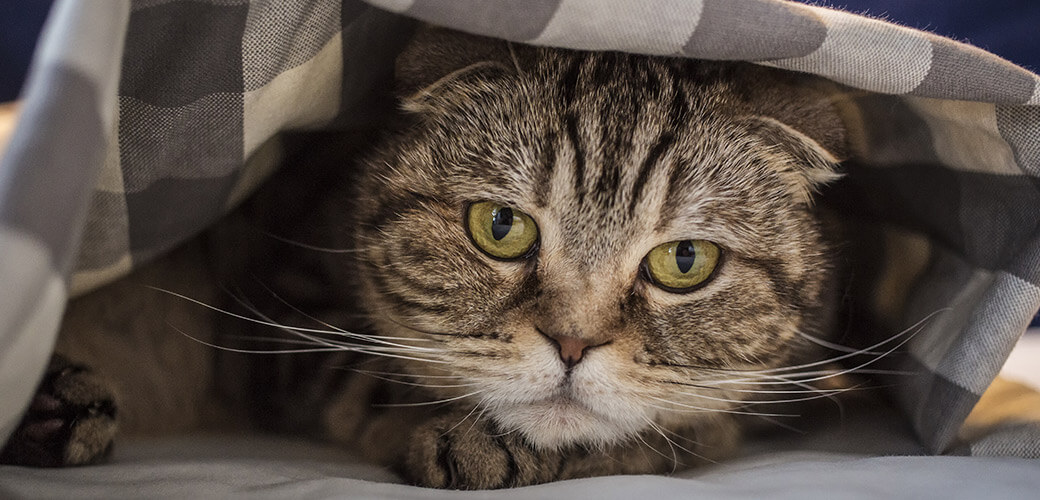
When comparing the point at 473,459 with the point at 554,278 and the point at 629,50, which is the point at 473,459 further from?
the point at 629,50

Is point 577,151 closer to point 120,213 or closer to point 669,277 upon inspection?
point 669,277

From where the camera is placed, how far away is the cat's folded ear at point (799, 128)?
95 cm

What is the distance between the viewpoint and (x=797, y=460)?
0.89 meters

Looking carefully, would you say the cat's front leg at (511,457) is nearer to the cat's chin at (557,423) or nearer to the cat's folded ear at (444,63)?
the cat's chin at (557,423)

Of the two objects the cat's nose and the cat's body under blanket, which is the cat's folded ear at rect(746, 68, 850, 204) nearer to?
the cat's body under blanket

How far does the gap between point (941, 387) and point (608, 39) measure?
0.60m

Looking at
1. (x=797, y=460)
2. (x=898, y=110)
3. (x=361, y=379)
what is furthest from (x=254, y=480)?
(x=898, y=110)

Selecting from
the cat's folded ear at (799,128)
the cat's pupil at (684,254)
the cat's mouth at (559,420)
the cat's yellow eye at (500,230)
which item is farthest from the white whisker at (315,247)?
the cat's folded ear at (799,128)

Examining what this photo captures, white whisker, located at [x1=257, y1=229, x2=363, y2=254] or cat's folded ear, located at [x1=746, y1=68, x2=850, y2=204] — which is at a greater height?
cat's folded ear, located at [x1=746, y1=68, x2=850, y2=204]

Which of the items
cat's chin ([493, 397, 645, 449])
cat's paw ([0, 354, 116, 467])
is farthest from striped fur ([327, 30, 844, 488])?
cat's paw ([0, 354, 116, 467])

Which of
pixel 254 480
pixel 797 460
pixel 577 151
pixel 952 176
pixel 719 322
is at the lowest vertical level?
pixel 254 480

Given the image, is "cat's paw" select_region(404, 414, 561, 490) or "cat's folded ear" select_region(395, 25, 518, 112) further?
"cat's folded ear" select_region(395, 25, 518, 112)

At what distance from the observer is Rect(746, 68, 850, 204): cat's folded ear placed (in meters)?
0.95

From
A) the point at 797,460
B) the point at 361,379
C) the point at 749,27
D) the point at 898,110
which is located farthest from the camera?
the point at 361,379
